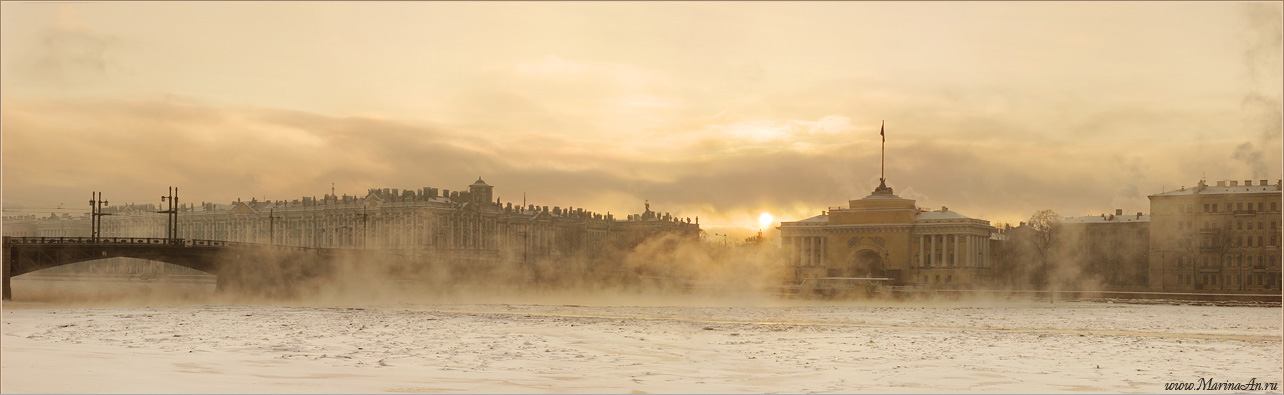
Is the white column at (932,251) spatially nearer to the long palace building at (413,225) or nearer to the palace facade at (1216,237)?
the palace facade at (1216,237)

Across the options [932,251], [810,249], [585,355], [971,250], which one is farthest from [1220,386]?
[810,249]

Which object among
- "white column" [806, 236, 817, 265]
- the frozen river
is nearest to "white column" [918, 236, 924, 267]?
"white column" [806, 236, 817, 265]

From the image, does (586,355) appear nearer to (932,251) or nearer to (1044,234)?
(932,251)

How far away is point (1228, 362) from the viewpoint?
1122 inches

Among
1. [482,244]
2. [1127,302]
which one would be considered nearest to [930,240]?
[1127,302]

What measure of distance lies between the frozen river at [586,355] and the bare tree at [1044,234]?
77.3 m

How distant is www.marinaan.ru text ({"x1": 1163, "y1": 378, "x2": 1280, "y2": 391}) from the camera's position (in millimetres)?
21672

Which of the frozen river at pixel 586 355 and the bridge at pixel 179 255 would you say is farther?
the bridge at pixel 179 255

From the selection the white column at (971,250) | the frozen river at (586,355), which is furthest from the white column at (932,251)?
the frozen river at (586,355)

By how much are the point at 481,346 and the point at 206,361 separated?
24.2 ft

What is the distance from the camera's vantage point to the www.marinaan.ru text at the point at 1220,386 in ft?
71.1

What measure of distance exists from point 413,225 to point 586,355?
118 meters

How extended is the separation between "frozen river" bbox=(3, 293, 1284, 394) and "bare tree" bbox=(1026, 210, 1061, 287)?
77.3 meters

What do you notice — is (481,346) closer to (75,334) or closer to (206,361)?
(206,361)
